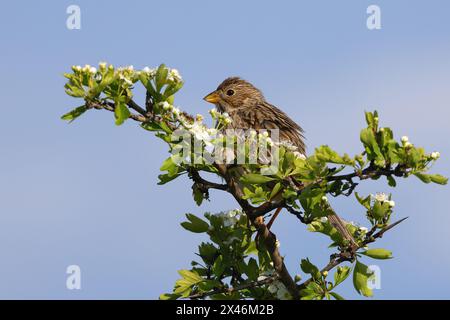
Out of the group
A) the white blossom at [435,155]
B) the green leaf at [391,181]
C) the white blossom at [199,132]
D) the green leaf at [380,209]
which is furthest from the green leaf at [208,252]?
the white blossom at [435,155]

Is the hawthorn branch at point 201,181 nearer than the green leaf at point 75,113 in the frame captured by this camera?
No

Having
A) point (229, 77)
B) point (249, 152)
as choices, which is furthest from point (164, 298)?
point (229, 77)

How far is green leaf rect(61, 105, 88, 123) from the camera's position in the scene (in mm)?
5797

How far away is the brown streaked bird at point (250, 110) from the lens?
9555 millimetres

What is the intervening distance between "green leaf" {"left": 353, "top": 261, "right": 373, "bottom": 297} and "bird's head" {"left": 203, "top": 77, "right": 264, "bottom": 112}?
214 inches

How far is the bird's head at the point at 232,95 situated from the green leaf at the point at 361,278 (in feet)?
17.8

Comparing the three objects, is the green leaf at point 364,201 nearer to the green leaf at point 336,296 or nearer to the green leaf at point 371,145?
the green leaf at point 336,296

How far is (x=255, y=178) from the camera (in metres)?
5.88

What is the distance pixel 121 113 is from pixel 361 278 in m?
2.61

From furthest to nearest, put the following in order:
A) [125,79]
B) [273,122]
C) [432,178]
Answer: [273,122] → [125,79] → [432,178]

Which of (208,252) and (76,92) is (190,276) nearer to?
(208,252)

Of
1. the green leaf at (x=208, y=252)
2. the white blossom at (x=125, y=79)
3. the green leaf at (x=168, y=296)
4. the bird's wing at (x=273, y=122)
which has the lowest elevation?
the green leaf at (x=168, y=296)

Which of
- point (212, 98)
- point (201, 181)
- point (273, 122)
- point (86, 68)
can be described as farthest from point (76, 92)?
point (212, 98)

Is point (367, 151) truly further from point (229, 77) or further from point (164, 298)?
point (229, 77)
